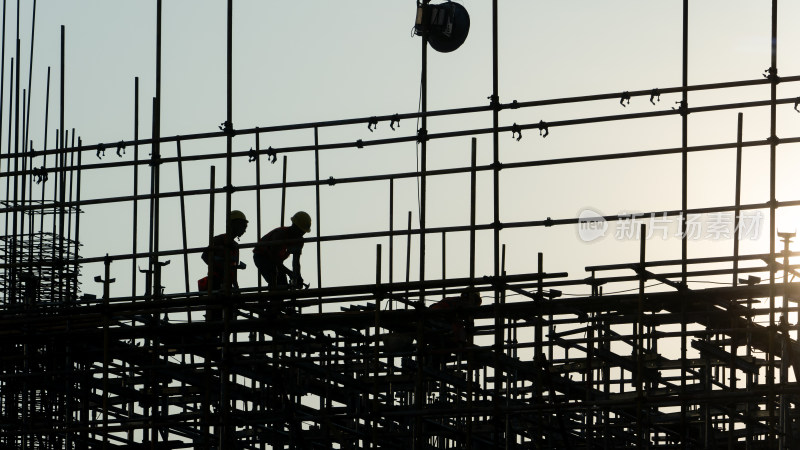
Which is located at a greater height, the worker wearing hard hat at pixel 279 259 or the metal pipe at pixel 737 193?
the metal pipe at pixel 737 193

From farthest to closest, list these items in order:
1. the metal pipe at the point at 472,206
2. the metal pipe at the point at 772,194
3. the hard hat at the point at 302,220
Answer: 1. the hard hat at the point at 302,220
2. the metal pipe at the point at 472,206
3. the metal pipe at the point at 772,194

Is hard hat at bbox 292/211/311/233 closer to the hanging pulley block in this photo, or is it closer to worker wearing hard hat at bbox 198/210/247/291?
worker wearing hard hat at bbox 198/210/247/291

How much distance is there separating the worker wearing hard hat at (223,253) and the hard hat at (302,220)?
0.55m

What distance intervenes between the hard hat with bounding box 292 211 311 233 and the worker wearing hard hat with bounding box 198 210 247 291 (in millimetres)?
555

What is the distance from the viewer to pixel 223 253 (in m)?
16.8

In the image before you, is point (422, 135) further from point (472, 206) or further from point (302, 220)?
point (302, 220)

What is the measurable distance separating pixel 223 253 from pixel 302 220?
2346mm

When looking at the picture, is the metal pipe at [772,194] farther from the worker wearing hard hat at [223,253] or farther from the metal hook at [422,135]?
the worker wearing hard hat at [223,253]

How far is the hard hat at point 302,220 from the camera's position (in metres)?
18.9

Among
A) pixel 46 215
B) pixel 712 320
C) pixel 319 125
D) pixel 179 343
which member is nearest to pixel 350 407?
pixel 179 343

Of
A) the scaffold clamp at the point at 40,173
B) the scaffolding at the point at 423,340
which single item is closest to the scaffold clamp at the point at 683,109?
the scaffolding at the point at 423,340

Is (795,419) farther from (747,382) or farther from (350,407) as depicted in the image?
(350,407)

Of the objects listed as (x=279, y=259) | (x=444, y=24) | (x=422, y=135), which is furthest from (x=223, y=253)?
(x=444, y=24)

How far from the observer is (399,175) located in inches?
666
